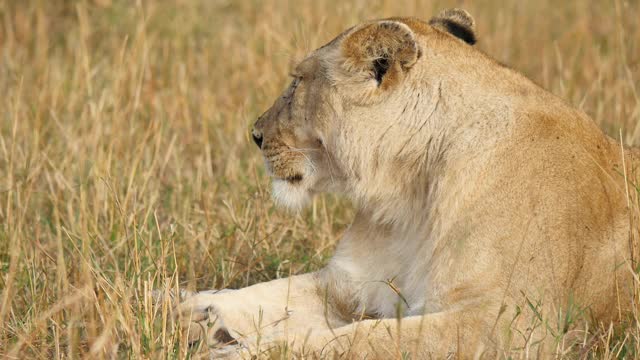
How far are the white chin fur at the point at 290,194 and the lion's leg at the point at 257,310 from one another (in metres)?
0.28

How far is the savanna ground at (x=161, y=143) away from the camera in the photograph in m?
3.43

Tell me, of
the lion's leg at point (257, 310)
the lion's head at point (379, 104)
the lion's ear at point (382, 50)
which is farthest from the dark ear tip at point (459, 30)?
the lion's leg at point (257, 310)

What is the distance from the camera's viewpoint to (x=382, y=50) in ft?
11.6

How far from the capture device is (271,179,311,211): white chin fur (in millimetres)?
3910

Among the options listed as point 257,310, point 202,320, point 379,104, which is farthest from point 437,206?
point 202,320

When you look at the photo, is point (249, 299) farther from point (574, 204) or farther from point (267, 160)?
point (574, 204)

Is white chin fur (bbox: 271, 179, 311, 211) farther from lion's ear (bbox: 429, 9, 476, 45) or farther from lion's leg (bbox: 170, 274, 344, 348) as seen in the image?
lion's ear (bbox: 429, 9, 476, 45)

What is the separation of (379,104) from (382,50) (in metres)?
0.18

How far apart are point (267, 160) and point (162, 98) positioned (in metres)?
2.70

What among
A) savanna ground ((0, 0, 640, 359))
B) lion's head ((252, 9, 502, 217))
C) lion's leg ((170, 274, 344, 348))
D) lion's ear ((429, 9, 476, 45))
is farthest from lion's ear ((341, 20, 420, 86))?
savanna ground ((0, 0, 640, 359))

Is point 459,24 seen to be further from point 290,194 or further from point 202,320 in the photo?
point 202,320

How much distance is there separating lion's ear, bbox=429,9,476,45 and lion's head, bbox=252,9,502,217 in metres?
0.19

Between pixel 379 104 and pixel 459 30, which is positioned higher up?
pixel 459 30

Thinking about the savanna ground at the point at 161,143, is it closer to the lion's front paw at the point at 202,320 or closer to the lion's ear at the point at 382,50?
the lion's front paw at the point at 202,320
